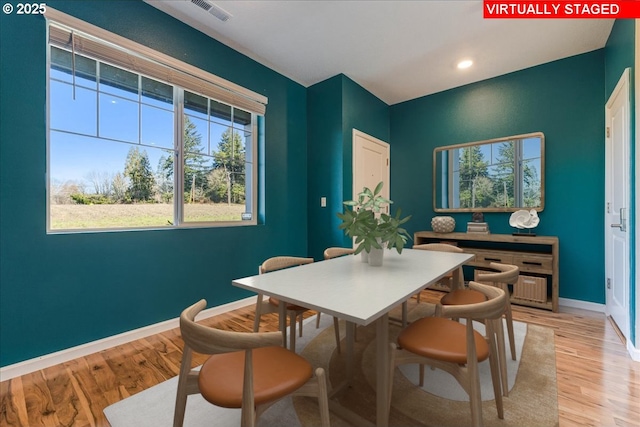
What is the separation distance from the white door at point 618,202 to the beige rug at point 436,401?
0.97 meters

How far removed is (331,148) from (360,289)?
8.16 feet

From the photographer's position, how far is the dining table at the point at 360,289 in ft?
3.17

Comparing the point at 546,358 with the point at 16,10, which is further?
the point at 546,358

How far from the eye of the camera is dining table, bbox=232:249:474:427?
97cm

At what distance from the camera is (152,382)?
5.35 ft

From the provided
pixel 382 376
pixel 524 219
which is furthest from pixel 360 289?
pixel 524 219

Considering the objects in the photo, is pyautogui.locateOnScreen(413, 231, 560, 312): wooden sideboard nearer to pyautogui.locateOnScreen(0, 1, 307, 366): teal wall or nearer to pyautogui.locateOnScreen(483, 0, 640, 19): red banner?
pyautogui.locateOnScreen(483, 0, 640, 19): red banner

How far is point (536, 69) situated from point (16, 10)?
15.6ft

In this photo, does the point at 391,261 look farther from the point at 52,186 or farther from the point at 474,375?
the point at 52,186

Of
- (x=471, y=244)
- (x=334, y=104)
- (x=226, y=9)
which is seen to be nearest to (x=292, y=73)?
(x=334, y=104)

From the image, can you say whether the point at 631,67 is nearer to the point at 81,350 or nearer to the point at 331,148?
the point at 331,148

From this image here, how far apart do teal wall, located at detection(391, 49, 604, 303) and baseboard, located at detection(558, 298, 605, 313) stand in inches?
1.9

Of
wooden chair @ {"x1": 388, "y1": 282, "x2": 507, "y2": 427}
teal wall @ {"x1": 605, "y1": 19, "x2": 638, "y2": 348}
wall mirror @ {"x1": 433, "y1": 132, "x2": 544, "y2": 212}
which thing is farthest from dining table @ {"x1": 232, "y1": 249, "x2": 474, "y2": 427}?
wall mirror @ {"x1": 433, "y1": 132, "x2": 544, "y2": 212}

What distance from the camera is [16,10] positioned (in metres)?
1.68
